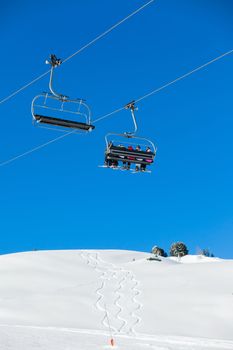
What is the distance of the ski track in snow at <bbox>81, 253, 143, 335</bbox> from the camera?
2393cm

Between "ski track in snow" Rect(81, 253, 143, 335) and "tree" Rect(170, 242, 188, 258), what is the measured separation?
157 feet

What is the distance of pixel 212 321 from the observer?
84.5 feet

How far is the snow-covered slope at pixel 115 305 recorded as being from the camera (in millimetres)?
18719

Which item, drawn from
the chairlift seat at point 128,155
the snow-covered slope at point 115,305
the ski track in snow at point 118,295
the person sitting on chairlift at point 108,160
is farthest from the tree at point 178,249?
the person sitting on chairlift at point 108,160

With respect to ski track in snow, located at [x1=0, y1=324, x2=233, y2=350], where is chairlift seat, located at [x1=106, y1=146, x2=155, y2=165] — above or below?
above

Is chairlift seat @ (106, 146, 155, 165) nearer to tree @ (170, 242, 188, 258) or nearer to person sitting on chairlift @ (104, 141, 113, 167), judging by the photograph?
person sitting on chairlift @ (104, 141, 113, 167)

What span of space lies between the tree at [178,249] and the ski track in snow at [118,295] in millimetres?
47818

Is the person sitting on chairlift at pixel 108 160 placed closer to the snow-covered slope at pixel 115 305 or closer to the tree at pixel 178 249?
the snow-covered slope at pixel 115 305

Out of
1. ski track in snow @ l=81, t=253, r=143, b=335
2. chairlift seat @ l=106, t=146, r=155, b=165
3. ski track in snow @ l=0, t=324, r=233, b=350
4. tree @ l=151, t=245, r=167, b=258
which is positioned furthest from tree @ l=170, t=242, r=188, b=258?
chairlift seat @ l=106, t=146, r=155, b=165

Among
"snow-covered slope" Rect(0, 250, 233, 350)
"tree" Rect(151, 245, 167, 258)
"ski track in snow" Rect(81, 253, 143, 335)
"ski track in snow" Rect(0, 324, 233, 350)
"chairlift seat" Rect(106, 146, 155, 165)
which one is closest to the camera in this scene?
"chairlift seat" Rect(106, 146, 155, 165)

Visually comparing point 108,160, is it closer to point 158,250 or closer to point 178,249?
point 158,250

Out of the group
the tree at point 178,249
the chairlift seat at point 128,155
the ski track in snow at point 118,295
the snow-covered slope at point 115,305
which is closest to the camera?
the chairlift seat at point 128,155

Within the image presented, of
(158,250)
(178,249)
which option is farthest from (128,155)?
(178,249)

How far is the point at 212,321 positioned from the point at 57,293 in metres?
11.1
